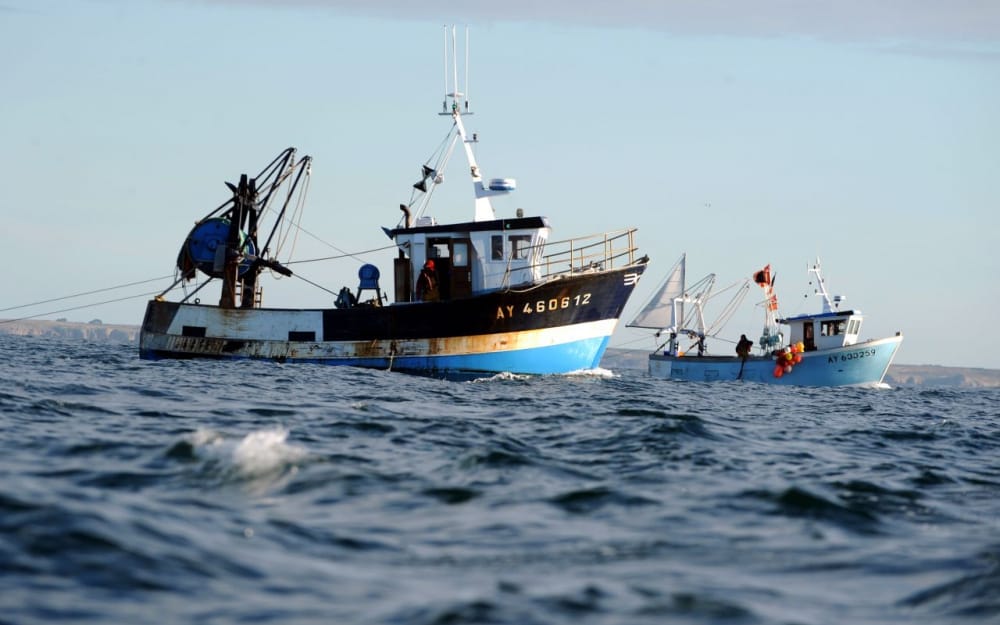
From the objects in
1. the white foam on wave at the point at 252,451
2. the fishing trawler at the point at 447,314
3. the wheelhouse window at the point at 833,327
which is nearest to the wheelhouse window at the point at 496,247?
the fishing trawler at the point at 447,314

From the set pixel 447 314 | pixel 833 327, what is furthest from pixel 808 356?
pixel 447 314

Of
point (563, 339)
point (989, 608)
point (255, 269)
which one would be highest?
point (255, 269)

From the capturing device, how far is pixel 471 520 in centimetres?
947

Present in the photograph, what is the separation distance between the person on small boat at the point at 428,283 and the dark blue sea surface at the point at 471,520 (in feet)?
52.9

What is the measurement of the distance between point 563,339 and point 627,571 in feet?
89.0

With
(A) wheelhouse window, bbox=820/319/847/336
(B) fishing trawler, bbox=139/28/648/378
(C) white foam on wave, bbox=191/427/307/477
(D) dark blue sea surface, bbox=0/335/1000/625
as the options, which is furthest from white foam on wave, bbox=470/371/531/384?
(A) wheelhouse window, bbox=820/319/847/336

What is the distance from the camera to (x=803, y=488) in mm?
11594

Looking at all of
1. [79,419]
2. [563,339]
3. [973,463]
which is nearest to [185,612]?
[79,419]

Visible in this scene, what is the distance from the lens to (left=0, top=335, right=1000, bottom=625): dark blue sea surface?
22.8 feet

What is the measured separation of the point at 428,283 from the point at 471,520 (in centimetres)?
2500

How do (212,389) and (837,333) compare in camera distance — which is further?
(837,333)

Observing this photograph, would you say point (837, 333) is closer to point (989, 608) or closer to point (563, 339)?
point (563, 339)

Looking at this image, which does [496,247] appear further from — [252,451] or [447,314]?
[252,451]

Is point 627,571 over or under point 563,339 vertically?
under
